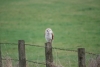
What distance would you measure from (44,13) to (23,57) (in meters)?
17.2

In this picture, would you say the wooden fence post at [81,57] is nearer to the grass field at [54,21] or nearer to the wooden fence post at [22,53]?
the wooden fence post at [22,53]

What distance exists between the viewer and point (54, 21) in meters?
25.3

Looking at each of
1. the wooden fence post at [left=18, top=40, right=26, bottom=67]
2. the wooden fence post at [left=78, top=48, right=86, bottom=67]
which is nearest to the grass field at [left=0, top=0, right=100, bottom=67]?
the wooden fence post at [left=18, top=40, right=26, bottom=67]

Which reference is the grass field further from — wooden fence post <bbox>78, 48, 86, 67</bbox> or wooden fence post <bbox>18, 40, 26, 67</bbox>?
wooden fence post <bbox>78, 48, 86, 67</bbox>

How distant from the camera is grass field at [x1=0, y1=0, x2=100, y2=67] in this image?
69.4 feet

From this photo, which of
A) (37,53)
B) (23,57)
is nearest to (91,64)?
(23,57)

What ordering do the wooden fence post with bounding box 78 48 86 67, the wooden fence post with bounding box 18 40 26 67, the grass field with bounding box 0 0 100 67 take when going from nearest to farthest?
1. the wooden fence post with bounding box 78 48 86 67
2. the wooden fence post with bounding box 18 40 26 67
3. the grass field with bounding box 0 0 100 67

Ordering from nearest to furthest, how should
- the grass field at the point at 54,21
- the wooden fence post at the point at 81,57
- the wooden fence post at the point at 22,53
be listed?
the wooden fence post at the point at 81,57 < the wooden fence post at the point at 22,53 < the grass field at the point at 54,21

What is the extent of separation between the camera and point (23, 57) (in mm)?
9086

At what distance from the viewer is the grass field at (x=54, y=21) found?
21.1m

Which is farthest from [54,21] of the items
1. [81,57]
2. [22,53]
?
[81,57]

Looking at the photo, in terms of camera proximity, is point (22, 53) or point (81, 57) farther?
point (22, 53)

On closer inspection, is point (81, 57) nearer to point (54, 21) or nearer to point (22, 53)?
point (22, 53)

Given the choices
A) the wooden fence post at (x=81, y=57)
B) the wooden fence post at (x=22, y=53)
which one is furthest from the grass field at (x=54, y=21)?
the wooden fence post at (x=81, y=57)
